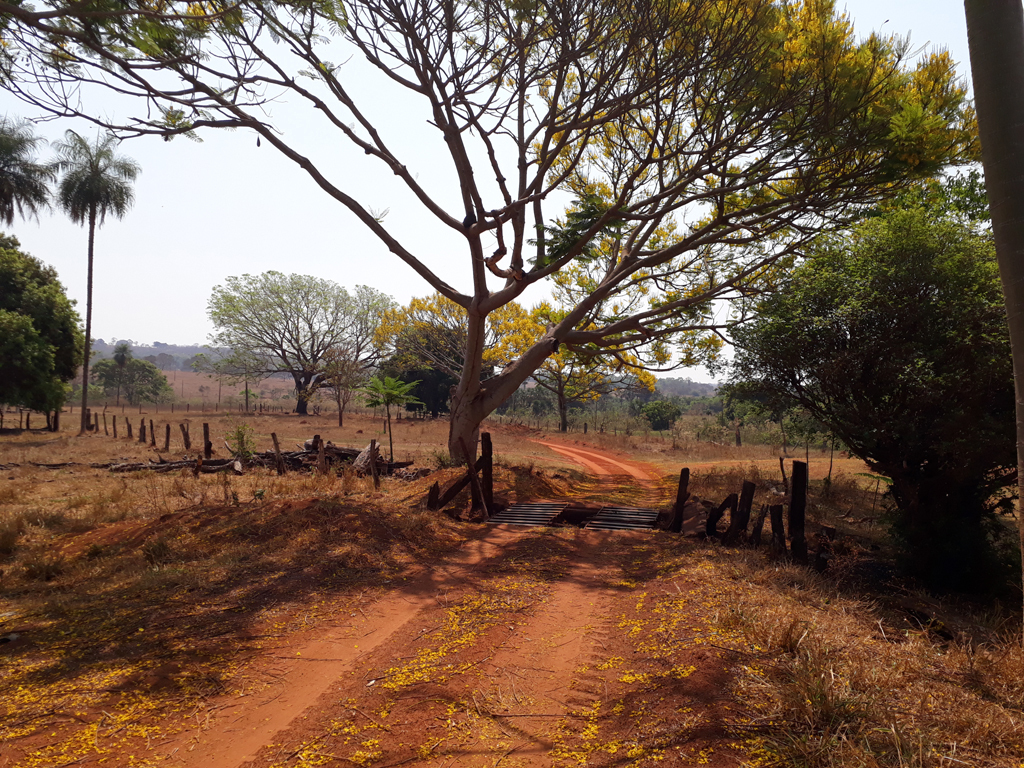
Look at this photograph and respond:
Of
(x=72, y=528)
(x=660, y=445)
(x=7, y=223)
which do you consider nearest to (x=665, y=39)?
(x=72, y=528)

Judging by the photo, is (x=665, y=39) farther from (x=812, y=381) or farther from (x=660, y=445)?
(x=660, y=445)

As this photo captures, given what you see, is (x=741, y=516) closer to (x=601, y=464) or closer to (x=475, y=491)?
(x=475, y=491)

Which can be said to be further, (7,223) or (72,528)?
(7,223)

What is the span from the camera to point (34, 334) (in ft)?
85.6

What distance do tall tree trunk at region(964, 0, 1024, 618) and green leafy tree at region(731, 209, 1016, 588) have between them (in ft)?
11.8

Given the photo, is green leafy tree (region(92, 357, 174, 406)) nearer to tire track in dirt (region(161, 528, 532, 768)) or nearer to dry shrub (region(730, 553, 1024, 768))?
tire track in dirt (region(161, 528, 532, 768))

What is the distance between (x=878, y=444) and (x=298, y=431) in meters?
32.4

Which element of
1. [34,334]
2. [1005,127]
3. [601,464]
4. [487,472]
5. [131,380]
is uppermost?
[34,334]

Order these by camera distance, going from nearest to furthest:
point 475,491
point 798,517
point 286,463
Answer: point 798,517 → point 475,491 → point 286,463

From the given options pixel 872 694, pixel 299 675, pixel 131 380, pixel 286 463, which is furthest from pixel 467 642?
pixel 131 380

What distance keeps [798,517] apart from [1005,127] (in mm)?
5287

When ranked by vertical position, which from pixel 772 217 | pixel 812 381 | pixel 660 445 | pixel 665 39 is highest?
pixel 665 39

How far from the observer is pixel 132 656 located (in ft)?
14.1

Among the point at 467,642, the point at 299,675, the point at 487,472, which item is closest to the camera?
the point at 299,675
